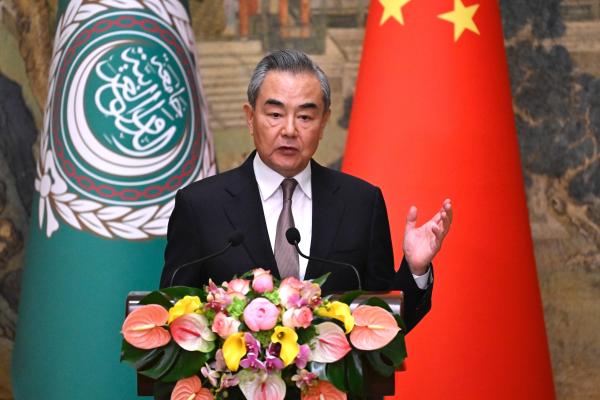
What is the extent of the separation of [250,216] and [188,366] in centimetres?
61

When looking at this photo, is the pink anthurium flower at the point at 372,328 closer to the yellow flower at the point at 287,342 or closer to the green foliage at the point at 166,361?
the yellow flower at the point at 287,342

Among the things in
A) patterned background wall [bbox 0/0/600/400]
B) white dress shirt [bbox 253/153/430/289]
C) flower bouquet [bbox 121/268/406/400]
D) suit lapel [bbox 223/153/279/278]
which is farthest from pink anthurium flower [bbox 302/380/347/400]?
patterned background wall [bbox 0/0/600/400]

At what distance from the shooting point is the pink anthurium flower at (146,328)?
70.4 inches

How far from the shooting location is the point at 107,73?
3.91 m

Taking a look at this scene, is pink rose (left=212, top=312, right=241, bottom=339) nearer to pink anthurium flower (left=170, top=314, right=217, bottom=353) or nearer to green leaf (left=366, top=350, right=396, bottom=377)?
pink anthurium flower (left=170, top=314, right=217, bottom=353)

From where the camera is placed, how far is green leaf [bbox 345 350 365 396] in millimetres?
1763

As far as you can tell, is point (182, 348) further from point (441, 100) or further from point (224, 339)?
point (441, 100)

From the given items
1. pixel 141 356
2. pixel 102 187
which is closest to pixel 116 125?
pixel 102 187

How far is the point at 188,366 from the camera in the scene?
1782mm

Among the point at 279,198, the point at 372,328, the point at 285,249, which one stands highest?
the point at 279,198

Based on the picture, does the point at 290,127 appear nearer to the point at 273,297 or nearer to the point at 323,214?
the point at 323,214

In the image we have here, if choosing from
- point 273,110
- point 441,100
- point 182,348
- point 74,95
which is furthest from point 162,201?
point 182,348

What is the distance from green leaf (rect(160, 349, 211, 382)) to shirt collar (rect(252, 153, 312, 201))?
2.20 ft

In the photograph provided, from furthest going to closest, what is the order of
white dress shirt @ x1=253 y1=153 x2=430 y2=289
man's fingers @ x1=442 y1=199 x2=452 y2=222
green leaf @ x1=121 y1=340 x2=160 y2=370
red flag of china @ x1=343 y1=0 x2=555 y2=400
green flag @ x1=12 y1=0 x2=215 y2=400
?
1. green flag @ x1=12 y1=0 x2=215 y2=400
2. red flag of china @ x1=343 y1=0 x2=555 y2=400
3. white dress shirt @ x1=253 y1=153 x2=430 y2=289
4. man's fingers @ x1=442 y1=199 x2=452 y2=222
5. green leaf @ x1=121 y1=340 x2=160 y2=370
